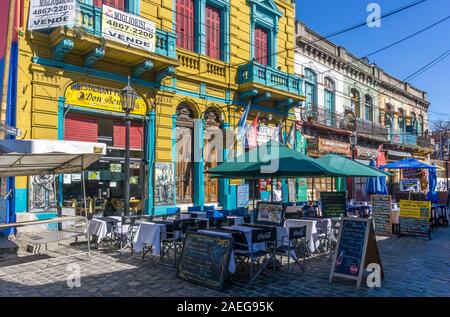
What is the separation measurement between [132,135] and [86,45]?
3300mm

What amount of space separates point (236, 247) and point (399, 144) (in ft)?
87.5

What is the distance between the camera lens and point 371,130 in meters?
25.6

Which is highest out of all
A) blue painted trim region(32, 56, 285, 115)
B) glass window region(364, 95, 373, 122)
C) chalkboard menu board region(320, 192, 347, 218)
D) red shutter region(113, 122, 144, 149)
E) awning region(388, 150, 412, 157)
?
glass window region(364, 95, 373, 122)

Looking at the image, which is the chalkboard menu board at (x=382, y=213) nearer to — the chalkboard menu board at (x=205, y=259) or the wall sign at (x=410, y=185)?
the wall sign at (x=410, y=185)

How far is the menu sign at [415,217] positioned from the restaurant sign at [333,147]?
858 cm

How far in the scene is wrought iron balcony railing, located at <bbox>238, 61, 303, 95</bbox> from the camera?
15805mm

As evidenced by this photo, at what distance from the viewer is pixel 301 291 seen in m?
5.94

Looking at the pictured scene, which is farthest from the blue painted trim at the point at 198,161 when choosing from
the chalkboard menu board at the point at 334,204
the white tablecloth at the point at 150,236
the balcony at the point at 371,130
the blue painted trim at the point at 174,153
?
the balcony at the point at 371,130

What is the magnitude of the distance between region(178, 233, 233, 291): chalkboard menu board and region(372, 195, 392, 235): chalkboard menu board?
8109mm

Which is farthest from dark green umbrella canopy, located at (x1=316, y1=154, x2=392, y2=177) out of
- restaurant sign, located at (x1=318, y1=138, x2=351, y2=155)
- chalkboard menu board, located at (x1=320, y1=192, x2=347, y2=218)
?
restaurant sign, located at (x1=318, y1=138, x2=351, y2=155)

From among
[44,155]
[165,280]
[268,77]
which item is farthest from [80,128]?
[268,77]

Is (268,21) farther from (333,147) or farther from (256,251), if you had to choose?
(256,251)

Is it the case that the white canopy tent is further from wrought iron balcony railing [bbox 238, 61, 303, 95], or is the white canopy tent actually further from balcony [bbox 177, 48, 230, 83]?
wrought iron balcony railing [bbox 238, 61, 303, 95]
